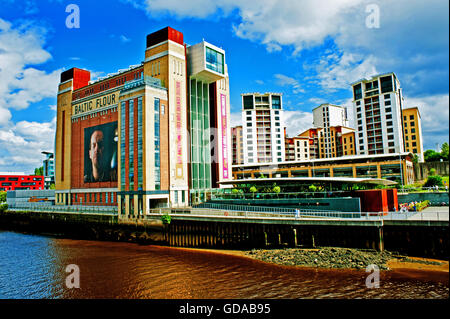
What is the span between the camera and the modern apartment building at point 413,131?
4380 inches

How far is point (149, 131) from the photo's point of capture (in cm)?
5331

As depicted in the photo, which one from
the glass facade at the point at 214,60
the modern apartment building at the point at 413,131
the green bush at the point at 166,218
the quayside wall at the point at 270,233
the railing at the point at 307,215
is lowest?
the quayside wall at the point at 270,233

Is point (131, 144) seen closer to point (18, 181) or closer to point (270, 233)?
point (270, 233)

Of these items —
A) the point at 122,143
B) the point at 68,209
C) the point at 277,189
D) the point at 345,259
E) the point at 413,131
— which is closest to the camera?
the point at 345,259

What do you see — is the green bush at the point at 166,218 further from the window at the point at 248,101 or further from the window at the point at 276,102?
the window at the point at 276,102

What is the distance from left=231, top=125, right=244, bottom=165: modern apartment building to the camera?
133250 millimetres

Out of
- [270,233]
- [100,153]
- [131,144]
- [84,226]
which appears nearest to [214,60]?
[131,144]

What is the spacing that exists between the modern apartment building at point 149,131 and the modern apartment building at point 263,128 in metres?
51.6

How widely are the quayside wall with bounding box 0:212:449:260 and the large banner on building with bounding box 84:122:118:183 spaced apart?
1329cm

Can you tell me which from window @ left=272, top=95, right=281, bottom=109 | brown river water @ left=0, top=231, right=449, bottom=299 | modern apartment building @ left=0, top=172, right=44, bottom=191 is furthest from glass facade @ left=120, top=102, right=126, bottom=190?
modern apartment building @ left=0, top=172, right=44, bottom=191

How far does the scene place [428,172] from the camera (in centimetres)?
8488

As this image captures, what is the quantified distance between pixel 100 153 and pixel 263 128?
6886cm

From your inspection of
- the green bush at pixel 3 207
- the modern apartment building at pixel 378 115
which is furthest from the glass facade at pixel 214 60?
the modern apartment building at pixel 378 115
